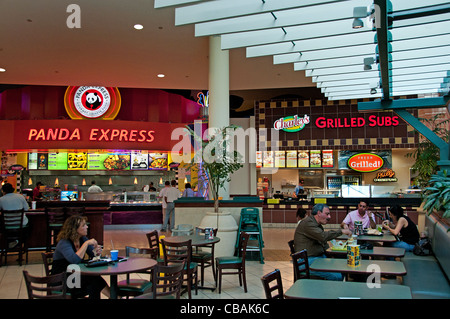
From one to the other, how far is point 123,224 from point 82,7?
25.9 ft

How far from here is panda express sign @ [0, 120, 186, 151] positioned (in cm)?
1385

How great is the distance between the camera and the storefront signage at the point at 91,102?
14508mm

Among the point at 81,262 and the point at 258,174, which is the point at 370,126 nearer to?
the point at 258,174

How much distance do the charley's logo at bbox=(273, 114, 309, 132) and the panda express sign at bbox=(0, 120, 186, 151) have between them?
15.3 ft

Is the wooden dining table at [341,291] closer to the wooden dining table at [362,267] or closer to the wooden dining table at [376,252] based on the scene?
the wooden dining table at [362,267]

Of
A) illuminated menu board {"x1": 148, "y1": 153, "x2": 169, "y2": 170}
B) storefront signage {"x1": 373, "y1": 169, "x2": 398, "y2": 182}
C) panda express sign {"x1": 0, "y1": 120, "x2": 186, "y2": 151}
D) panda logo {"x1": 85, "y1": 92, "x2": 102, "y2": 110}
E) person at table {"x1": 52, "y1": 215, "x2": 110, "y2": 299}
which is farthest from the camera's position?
illuminated menu board {"x1": 148, "y1": 153, "x2": 169, "y2": 170}

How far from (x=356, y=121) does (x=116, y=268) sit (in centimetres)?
1220

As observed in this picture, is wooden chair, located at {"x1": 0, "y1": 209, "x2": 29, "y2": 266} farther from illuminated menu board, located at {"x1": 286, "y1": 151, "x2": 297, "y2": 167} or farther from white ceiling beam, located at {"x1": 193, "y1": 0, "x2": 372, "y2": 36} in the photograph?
illuminated menu board, located at {"x1": 286, "y1": 151, "x2": 297, "y2": 167}

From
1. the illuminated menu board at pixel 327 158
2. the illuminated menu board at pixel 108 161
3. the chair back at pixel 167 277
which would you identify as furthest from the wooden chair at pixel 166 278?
the illuminated menu board at pixel 108 161

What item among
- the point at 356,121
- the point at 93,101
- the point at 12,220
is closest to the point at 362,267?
the point at 12,220

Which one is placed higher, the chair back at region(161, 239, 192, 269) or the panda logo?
the panda logo

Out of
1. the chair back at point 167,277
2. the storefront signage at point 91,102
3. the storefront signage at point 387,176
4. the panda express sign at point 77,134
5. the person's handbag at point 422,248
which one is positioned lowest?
the person's handbag at point 422,248

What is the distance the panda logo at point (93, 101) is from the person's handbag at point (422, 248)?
11.7 meters

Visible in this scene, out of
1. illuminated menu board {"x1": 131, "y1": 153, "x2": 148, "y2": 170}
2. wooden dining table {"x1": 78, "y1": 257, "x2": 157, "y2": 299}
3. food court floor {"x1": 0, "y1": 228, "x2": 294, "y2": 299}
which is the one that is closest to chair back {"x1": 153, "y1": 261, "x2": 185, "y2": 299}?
wooden dining table {"x1": 78, "y1": 257, "x2": 157, "y2": 299}
